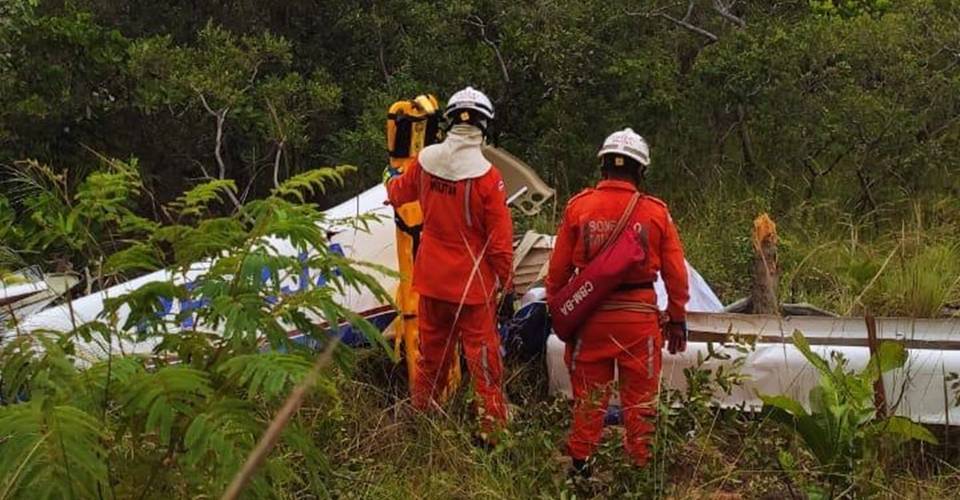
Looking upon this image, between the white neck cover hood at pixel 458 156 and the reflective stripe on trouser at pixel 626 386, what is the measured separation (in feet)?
3.01

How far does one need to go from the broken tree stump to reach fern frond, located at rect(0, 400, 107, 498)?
384cm

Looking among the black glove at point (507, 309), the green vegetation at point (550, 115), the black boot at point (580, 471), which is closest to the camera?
the black boot at point (580, 471)

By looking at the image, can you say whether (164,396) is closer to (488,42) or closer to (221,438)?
(221,438)

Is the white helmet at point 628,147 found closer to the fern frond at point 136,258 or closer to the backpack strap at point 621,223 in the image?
the backpack strap at point 621,223

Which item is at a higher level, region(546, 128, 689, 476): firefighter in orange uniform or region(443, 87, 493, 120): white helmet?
region(443, 87, 493, 120): white helmet

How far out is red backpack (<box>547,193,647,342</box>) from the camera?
14.3 feet

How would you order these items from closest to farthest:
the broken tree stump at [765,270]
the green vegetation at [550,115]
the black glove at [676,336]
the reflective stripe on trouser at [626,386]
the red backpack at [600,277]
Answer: the reflective stripe on trouser at [626,386] < the red backpack at [600,277] < the black glove at [676,336] < the broken tree stump at [765,270] < the green vegetation at [550,115]

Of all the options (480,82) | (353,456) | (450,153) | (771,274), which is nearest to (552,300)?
(450,153)

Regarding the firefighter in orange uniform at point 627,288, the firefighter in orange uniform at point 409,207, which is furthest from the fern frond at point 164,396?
the firefighter in orange uniform at point 409,207

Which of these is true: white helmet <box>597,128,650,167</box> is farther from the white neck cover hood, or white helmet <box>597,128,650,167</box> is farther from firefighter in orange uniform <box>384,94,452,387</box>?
firefighter in orange uniform <box>384,94,452,387</box>

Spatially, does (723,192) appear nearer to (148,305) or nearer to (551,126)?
(551,126)

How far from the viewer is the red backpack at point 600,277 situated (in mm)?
4363

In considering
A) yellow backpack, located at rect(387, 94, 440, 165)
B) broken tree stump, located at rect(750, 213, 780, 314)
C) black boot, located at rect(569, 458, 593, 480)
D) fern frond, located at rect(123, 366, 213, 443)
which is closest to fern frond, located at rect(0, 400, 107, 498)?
fern frond, located at rect(123, 366, 213, 443)

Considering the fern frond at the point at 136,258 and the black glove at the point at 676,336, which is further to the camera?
the black glove at the point at 676,336
